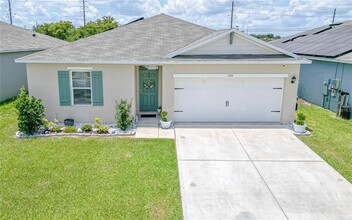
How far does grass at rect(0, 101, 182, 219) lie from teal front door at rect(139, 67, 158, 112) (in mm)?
3152

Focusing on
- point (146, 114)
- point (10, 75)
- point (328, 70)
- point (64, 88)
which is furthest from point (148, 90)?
point (328, 70)

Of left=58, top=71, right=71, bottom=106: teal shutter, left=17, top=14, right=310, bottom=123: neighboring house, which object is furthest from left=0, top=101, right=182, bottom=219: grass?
left=17, top=14, right=310, bottom=123: neighboring house

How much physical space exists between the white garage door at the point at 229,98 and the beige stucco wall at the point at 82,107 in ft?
6.86

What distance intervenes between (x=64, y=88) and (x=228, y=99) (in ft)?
22.5

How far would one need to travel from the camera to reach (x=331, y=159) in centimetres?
910

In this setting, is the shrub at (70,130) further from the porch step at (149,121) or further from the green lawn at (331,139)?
the green lawn at (331,139)

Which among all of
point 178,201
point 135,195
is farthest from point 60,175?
point 178,201

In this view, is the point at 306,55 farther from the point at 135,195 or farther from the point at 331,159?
the point at 135,195

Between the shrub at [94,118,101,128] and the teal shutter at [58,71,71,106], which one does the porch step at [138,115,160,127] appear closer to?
the shrub at [94,118,101,128]

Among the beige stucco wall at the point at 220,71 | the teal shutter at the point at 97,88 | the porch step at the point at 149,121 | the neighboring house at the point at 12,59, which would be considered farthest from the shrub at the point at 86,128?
the neighboring house at the point at 12,59

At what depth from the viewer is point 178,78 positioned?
39.7ft

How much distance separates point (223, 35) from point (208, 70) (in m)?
1.54

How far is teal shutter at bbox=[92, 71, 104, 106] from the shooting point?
38.5 feet

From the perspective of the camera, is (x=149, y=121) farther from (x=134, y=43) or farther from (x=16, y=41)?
(x=16, y=41)
